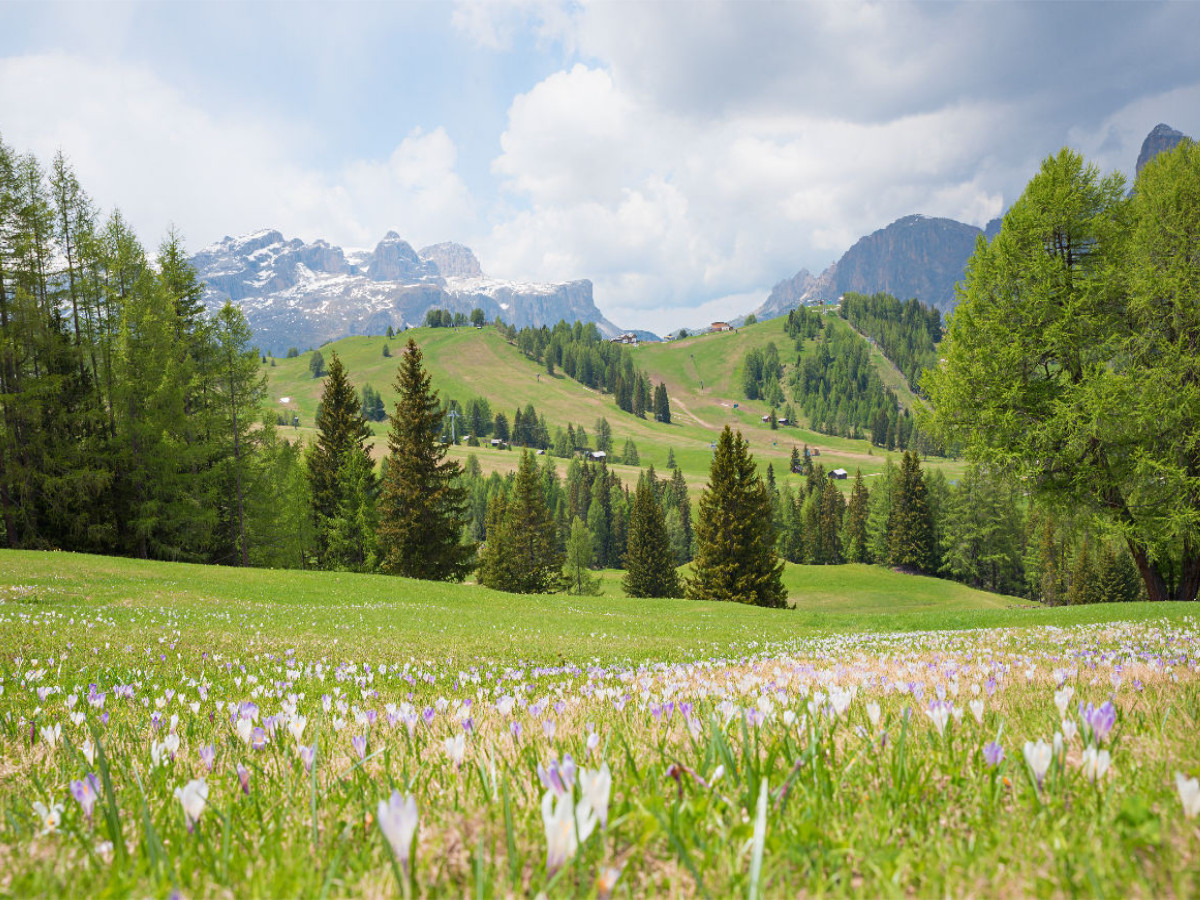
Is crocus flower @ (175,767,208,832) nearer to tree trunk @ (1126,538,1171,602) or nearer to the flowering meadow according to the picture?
the flowering meadow

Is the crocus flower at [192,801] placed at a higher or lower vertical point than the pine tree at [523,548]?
higher

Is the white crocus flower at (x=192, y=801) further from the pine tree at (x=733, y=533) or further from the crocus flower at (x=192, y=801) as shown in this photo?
the pine tree at (x=733, y=533)

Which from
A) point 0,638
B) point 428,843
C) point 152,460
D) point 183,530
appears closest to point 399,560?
point 183,530

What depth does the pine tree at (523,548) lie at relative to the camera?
6222 cm

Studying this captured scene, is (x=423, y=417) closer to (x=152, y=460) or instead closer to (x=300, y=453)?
(x=152, y=460)

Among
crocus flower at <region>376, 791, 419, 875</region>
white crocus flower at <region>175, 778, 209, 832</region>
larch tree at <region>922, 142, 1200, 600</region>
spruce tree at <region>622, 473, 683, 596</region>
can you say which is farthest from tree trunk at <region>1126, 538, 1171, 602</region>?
spruce tree at <region>622, 473, 683, 596</region>

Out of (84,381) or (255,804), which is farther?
(84,381)

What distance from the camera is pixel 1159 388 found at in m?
17.9

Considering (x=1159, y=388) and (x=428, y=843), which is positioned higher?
(x=1159, y=388)

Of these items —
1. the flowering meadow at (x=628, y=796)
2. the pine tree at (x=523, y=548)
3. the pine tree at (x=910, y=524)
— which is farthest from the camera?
the pine tree at (x=910, y=524)

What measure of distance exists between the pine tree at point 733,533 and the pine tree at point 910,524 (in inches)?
2303

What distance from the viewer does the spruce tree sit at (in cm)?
6912

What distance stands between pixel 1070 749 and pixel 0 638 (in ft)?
40.7

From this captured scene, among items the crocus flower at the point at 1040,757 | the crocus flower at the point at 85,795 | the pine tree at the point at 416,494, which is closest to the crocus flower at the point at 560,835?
the crocus flower at the point at 1040,757
